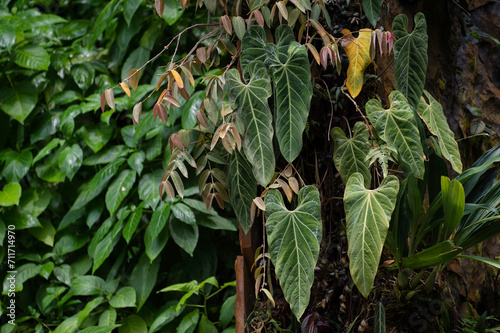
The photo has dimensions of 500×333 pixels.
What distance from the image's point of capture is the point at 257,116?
4.34 ft

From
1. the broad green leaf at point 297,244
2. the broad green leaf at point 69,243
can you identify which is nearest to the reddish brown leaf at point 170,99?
the broad green leaf at point 297,244

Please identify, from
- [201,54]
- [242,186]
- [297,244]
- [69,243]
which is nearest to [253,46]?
[201,54]

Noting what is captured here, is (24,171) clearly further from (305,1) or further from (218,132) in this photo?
(305,1)

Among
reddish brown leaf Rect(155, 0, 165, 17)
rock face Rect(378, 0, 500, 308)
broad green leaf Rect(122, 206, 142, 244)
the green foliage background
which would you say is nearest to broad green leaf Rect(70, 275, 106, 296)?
the green foliage background

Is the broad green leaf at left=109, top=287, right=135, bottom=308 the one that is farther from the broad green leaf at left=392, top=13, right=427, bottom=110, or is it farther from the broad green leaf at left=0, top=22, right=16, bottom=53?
the broad green leaf at left=392, top=13, right=427, bottom=110

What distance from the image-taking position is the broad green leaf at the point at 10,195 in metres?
2.20

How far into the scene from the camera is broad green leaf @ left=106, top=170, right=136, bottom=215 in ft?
6.79

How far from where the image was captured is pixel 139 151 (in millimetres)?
2174

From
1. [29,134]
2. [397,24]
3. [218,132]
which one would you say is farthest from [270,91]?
[29,134]

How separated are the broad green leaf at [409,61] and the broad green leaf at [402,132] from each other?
0.13 meters

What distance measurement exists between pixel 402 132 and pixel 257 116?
39cm

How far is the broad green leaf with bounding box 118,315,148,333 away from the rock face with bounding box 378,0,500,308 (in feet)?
4.09

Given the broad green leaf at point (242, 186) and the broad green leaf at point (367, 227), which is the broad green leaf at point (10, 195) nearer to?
the broad green leaf at point (242, 186)

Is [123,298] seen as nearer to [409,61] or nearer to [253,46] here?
[253,46]
